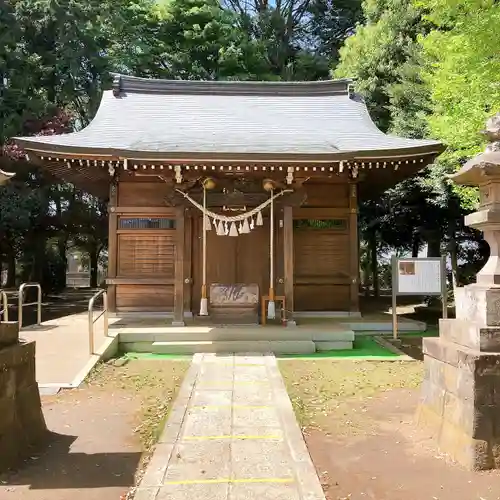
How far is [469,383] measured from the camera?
132 inches

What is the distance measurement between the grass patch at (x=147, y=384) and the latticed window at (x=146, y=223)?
3508 millimetres

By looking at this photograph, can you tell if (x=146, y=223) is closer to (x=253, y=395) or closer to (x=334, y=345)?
(x=334, y=345)

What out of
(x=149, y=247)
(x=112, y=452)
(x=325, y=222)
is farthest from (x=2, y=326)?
(x=325, y=222)

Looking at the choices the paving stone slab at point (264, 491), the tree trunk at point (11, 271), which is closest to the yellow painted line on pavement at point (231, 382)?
the paving stone slab at point (264, 491)

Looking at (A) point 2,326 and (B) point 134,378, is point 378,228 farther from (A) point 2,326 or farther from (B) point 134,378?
(A) point 2,326

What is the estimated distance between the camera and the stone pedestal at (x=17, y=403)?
3.37 m

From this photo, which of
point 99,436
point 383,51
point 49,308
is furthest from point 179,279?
point 383,51

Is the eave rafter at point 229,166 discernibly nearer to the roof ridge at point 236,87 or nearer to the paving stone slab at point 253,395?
the paving stone slab at point 253,395

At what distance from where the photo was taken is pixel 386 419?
449 cm

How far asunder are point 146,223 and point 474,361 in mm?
7779

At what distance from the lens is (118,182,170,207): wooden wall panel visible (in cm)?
995

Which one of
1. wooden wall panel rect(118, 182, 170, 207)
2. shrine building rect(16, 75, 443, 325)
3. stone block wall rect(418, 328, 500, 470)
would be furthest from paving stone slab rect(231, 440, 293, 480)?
wooden wall panel rect(118, 182, 170, 207)

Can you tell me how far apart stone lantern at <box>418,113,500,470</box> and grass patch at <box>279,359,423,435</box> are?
838mm

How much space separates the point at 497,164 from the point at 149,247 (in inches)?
297
